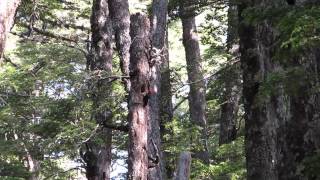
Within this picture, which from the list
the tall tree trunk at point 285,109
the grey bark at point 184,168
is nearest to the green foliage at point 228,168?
the grey bark at point 184,168

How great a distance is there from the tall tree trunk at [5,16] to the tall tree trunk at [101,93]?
4709 millimetres

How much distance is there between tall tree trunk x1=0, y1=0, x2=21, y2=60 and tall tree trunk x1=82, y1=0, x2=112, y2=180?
471 cm

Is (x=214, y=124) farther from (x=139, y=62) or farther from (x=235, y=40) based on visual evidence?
(x=139, y=62)

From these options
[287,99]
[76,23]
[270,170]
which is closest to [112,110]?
[270,170]

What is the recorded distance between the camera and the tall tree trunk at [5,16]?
16.8 feet

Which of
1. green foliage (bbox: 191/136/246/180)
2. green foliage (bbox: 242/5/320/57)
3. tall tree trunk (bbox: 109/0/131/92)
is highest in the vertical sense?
tall tree trunk (bbox: 109/0/131/92)

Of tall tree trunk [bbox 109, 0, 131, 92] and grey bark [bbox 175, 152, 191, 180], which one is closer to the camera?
grey bark [bbox 175, 152, 191, 180]

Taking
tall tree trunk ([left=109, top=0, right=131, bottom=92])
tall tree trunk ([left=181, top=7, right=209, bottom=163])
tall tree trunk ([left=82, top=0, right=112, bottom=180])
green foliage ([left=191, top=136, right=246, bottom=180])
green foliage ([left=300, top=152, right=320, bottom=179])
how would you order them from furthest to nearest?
tall tree trunk ([left=181, top=7, right=209, bottom=163]), green foliage ([left=191, top=136, right=246, bottom=180]), tall tree trunk ([left=82, top=0, right=112, bottom=180]), tall tree trunk ([left=109, top=0, right=131, bottom=92]), green foliage ([left=300, top=152, right=320, bottom=179])

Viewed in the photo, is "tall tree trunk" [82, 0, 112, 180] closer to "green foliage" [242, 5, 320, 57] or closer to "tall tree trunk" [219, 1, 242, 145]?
"tall tree trunk" [219, 1, 242, 145]

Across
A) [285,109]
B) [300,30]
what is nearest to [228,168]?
[285,109]

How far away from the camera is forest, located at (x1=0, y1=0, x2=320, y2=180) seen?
12.0ft

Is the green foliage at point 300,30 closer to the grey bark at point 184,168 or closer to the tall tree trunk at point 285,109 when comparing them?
the tall tree trunk at point 285,109

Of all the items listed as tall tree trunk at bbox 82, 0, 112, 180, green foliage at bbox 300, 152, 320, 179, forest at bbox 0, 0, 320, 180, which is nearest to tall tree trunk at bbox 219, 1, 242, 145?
forest at bbox 0, 0, 320, 180

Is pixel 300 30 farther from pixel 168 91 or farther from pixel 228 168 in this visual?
pixel 168 91
